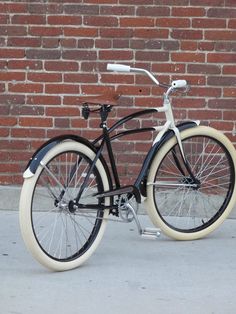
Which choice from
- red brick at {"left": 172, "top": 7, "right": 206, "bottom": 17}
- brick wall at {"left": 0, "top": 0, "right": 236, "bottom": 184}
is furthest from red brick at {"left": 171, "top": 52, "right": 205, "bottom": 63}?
red brick at {"left": 172, "top": 7, "right": 206, "bottom": 17}

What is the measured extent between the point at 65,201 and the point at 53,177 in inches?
8.6

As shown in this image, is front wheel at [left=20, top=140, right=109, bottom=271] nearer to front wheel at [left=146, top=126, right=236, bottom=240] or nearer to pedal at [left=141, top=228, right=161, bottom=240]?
pedal at [left=141, top=228, right=161, bottom=240]

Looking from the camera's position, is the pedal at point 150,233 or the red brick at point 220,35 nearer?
the pedal at point 150,233

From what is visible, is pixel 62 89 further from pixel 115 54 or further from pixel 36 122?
pixel 115 54

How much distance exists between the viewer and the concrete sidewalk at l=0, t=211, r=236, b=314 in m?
3.65

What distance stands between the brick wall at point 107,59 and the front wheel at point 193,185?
30 cm

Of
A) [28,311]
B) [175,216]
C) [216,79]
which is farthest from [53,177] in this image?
[216,79]

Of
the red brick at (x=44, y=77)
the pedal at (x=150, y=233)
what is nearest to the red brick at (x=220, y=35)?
the red brick at (x=44, y=77)

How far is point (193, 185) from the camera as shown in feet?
15.0

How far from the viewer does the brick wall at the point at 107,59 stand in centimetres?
516

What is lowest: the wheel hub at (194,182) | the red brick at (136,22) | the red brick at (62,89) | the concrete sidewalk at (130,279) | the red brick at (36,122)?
the concrete sidewalk at (130,279)

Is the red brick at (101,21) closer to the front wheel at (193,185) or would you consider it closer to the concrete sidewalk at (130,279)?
the front wheel at (193,185)

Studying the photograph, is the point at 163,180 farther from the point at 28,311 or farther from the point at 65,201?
the point at 28,311

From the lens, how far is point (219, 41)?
519 centimetres
